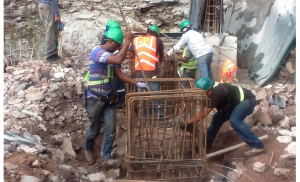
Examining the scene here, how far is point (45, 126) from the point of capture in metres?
4.16

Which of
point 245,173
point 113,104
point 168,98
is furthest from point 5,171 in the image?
point 245,173

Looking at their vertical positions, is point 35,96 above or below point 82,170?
above

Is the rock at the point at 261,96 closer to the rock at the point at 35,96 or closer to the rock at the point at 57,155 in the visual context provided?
the rock at the point at 57,155

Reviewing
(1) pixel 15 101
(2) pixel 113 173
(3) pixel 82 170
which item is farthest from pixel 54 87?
(2) pixel 113 173

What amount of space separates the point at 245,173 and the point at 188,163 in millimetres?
882

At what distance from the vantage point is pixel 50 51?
6148 mm

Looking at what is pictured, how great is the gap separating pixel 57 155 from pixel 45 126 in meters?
0.81

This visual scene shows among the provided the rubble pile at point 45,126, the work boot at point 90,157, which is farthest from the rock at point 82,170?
the work boot at point 90,157

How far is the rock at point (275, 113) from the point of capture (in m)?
4.34

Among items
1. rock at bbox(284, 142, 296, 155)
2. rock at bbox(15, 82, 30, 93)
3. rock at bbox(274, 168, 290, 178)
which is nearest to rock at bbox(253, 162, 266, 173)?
rock at bbox(274, 168, 290, 178)

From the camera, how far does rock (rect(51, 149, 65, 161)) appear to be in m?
3.46

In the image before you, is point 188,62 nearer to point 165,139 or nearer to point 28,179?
point 165,139

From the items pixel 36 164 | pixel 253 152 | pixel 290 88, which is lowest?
pixel 253 152
